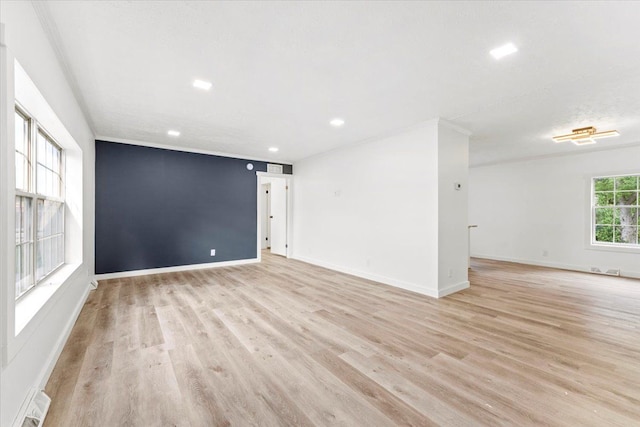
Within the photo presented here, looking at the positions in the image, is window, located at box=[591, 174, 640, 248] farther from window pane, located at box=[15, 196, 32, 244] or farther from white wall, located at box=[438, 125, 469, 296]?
window pane, located at box=[15, 196, 32, 244]

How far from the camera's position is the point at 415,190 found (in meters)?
4.14

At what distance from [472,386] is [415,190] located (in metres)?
2.76

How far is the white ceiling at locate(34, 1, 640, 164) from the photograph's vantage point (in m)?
1.81

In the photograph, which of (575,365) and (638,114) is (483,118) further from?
(575,365)

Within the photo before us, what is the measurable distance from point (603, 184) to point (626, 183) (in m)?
0.31

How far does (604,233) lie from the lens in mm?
5605

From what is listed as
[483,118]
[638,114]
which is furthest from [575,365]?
[638,114]

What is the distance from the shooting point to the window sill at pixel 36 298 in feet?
5.54

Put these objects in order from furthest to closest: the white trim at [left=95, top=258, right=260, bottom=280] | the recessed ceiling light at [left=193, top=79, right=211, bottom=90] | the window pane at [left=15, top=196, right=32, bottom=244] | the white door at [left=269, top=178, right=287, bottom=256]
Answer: the white door at [left=269, top=178, right=287, bottom=256] → the white trim at [left=95, top=258, right=260, bottom=280] → the recessed ceiling light at [left=193, top=79, right=211, bottom=90] → the window pane at [left=15, top=196, right=32, bottom=244]

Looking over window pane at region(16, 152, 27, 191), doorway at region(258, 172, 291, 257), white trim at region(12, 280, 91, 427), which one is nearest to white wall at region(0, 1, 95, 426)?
white trim at region(12, 280, 91, 427)

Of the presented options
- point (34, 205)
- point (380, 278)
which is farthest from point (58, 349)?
point (380, 278)

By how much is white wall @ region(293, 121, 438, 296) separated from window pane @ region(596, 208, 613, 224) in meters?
4.48

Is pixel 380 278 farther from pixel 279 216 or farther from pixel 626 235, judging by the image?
pixel 626 235

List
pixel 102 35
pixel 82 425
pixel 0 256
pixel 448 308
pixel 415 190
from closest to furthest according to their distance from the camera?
pixel 0 256, pixel 82 425, pixel 102 35, pixel 448 308, pixel 415 190
